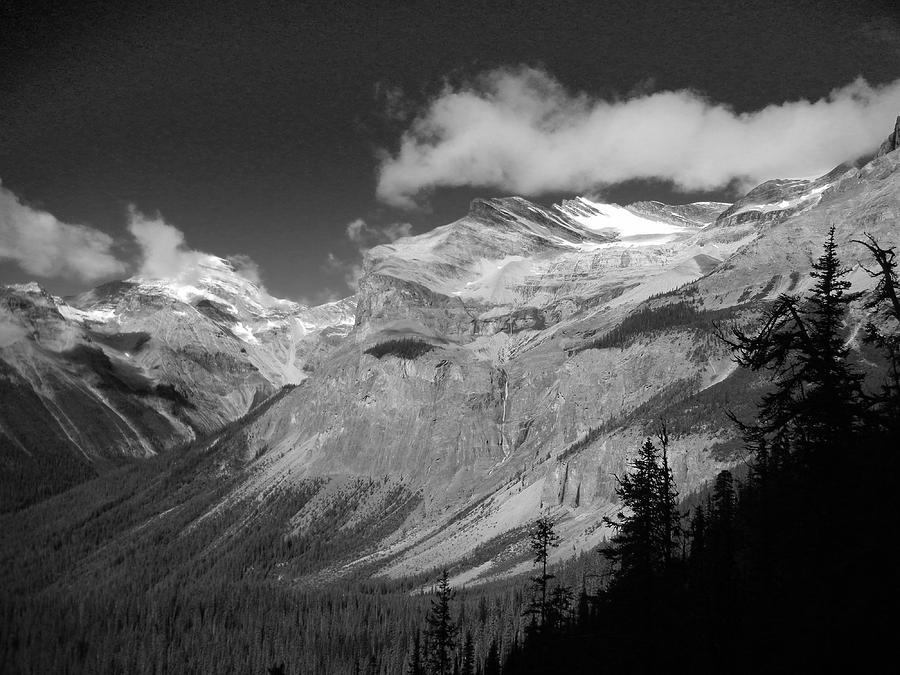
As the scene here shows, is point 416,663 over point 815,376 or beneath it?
beneath

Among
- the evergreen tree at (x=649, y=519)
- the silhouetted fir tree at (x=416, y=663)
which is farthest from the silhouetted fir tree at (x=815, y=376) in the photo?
the silhouetted fir tree at (x=416, y=663)

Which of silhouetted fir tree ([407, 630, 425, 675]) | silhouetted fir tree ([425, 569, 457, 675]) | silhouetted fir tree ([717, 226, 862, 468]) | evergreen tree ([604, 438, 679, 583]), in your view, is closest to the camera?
silhouetted fir tree ([717, 226, 862, 468])

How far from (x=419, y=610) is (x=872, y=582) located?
113 m

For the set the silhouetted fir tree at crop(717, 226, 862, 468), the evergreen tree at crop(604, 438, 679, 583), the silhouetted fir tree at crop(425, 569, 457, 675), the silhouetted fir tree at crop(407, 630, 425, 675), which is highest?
the silhouetted fir tree at crop(717, 226, 862, 468)

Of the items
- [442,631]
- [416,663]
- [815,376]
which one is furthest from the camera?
[416,663]

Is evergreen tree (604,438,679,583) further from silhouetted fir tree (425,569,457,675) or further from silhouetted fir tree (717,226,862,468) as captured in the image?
silhouetted fir tree (425,569,457,675)

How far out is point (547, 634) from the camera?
4978 cm

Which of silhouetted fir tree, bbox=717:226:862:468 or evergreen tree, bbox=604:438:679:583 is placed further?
evergreen tree, bbox=604:438:679:583

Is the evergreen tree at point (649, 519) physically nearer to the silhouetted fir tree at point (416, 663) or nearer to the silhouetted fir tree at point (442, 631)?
the silhouetted fir tree at point (442, 631)

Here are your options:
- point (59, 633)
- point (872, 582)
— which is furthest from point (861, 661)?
point (59, 633)

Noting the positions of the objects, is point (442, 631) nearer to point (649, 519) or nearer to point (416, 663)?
point (416, 663)

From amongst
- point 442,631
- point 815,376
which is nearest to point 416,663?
point 442,631

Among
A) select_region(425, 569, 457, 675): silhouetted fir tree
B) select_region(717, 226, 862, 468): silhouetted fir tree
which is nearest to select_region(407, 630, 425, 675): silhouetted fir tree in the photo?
select_region(425, 569, 457, 675): silhouetted fir tree

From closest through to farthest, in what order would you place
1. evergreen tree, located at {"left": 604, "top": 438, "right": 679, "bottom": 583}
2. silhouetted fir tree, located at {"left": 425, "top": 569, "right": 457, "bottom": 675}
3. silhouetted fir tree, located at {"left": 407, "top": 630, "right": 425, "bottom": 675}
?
evergreen tree, located at {"left": 604, "top": 438, "right": 679, "bottom": 583}
silhouetted fir tree, located at {"left": 425, "top": 569, "right": 457, "bottom": 675}
silhouetted fir tree, located at {"left": 407, "top": 630, "right": 425, "bottom": 675}
